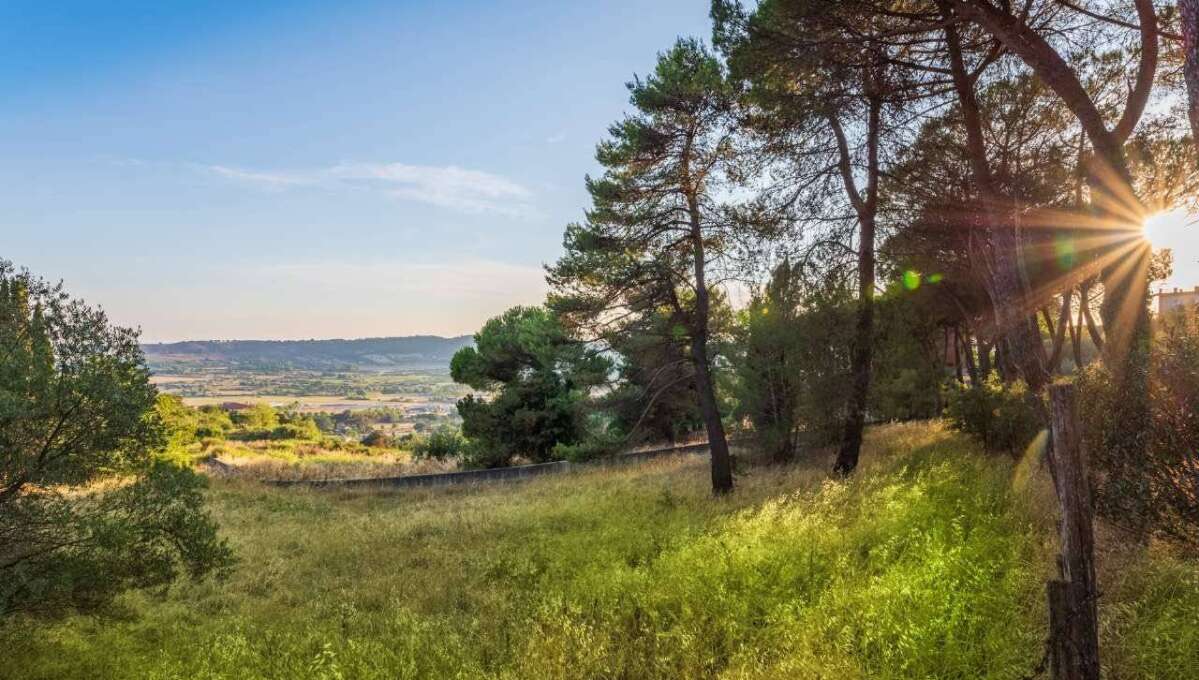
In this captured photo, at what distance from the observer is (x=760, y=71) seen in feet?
31.2

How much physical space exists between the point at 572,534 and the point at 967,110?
30.8 ft

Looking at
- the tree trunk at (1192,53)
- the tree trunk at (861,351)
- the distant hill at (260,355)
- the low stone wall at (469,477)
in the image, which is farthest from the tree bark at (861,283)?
the distant hill at (260,355)

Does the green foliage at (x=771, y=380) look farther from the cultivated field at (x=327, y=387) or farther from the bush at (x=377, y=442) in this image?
the cultivated field at (x=327, y=387)

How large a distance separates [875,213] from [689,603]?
32.4ft

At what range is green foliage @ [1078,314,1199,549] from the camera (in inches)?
190

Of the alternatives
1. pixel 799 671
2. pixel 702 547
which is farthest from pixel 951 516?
pixel 799 671

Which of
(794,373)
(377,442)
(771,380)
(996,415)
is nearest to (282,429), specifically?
(377,442)

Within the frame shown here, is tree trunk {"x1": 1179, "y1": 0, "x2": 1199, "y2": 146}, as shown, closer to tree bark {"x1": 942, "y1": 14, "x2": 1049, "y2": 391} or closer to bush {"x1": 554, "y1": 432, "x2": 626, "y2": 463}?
tree bark {"x1": 942, "y1": 14, "x2": 1049, "y2": 391}

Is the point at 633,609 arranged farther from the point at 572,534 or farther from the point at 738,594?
the point at 572,534

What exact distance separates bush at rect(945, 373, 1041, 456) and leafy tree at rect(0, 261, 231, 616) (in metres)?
13.5

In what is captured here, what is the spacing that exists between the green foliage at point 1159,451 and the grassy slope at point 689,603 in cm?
36

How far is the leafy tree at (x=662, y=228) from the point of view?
1319 centimetres

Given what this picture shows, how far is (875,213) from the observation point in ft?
41.0

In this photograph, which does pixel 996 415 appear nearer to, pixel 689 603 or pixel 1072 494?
pixel 1072 494
